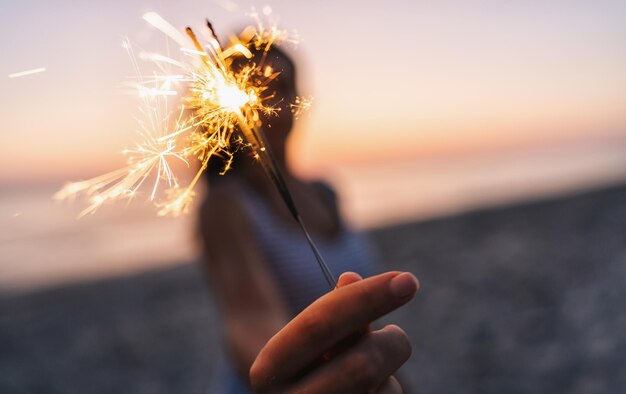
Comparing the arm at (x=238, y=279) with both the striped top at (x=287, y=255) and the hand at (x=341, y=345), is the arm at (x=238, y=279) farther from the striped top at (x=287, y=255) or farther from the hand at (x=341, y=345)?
the hand at (x=341, y=345)

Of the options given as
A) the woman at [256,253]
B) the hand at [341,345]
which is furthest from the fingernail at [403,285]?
the woman at [256,253]

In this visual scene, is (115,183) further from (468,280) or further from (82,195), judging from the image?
(468,280)

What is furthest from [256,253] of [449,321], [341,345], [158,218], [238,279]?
[158,218]

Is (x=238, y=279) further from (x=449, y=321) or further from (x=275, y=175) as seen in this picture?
(x=449, y=321)

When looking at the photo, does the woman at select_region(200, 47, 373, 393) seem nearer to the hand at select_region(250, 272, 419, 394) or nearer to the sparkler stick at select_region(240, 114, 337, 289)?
the sparkler stick at select_region(240, 114, 337, 289)

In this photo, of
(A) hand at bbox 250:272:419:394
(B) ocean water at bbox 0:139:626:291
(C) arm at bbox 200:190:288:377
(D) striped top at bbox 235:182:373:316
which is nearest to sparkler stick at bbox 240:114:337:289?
(A) hand at bbox 250:272:419:394
